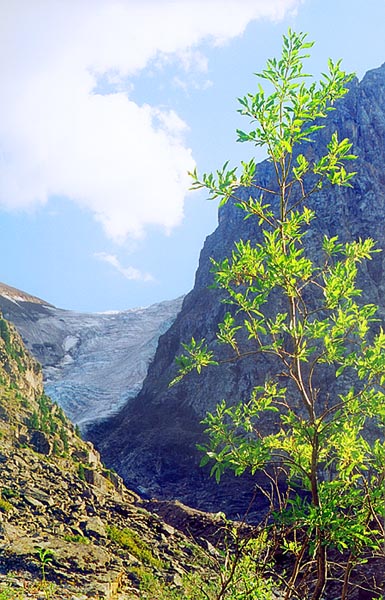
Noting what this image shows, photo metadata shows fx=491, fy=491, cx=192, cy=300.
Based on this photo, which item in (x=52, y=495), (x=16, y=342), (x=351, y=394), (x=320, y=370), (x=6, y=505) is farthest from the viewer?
(x=320, y=370)

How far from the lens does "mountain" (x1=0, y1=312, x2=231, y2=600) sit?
44.2 ft

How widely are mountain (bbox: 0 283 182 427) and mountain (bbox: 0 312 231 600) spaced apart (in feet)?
196

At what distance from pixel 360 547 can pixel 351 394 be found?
1.21 metres

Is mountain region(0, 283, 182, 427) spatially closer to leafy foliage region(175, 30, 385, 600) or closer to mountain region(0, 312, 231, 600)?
mountain region(0, 312, 231, 600)

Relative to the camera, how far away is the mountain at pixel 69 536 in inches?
530

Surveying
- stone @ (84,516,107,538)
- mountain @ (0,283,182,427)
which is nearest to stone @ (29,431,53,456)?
stone @ (84,516,107,538)

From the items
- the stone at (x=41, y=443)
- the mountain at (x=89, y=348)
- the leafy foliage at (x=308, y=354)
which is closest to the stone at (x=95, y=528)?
the stone at (x=41, y=443)

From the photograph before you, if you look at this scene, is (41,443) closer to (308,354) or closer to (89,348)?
(308,354)

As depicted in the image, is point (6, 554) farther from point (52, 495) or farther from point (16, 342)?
point (16, 342)

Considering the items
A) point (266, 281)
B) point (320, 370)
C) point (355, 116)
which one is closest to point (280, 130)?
point (266, 281)

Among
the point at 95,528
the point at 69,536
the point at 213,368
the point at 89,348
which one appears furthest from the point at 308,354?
the point at 89,348

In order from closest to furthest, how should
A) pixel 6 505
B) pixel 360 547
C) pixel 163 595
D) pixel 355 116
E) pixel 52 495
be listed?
1. pixel 360 547
2. pixel 163 595
3. pixel 6 505
4. pixel 52 495
5. pixel 355 116

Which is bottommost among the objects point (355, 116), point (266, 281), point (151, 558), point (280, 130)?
point (151, 558)

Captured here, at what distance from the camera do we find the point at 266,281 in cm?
420
